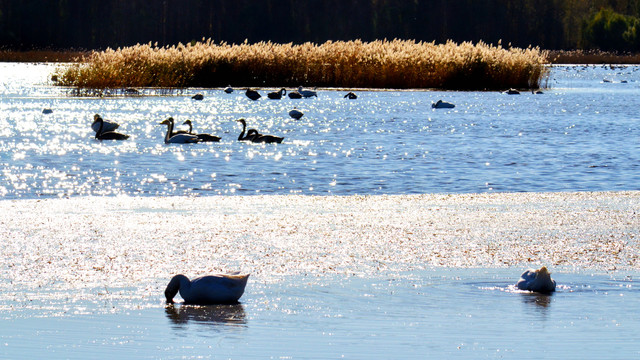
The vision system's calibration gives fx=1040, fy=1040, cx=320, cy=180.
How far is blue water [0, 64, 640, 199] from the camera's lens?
12539 mm

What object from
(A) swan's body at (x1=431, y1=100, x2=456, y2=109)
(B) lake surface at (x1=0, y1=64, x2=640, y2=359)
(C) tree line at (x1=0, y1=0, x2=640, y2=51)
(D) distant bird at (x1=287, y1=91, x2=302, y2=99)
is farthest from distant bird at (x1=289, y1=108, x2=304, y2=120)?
(C) tree line at (x1=0, y1=0, x2=640, y2=51)

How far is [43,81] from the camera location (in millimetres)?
41438

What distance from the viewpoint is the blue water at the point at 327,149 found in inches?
494

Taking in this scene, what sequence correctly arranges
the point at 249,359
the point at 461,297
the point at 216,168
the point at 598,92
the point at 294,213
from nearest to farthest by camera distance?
the point at 249,359, the point at 461,297, the point at 294,213, the point at 216,168, the point at 598,92

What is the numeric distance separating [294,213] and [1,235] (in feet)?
9.10

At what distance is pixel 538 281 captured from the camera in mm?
6211

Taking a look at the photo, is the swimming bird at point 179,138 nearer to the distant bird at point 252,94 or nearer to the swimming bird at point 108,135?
the swimming bird at point 108,135

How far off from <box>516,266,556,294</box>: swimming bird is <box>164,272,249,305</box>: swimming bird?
171cm

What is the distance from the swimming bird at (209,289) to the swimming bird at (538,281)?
171 centimetres

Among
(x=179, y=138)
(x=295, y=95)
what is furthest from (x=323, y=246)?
(x=295, y=95)

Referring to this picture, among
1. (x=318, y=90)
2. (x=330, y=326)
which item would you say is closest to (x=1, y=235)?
(x=330, y=326)

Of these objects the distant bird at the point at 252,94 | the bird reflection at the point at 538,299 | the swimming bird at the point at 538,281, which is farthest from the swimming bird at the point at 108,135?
the bird reflection at the point at 538,299

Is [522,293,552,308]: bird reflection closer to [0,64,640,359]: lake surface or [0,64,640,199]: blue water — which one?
[0,64,640,359]: lake surface

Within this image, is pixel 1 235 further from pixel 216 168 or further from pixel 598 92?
pixel 598 92
